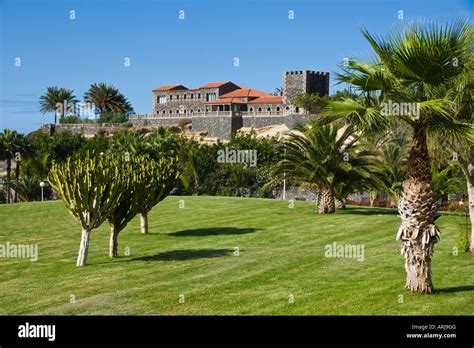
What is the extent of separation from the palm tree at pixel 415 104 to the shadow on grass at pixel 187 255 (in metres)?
7.51

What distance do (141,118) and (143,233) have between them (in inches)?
3744

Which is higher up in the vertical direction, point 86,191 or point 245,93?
point 245,93

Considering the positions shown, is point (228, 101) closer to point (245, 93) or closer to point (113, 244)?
point (245, 93)

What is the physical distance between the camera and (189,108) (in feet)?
416

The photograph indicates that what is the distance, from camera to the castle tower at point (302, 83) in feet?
355

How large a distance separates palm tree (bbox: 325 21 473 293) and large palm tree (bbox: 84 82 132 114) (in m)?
110

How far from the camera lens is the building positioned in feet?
343

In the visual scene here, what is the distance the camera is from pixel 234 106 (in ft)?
369

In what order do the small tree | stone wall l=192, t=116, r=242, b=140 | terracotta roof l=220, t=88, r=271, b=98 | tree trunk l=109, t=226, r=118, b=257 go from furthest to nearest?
1. terracotta roof l=220, t=88, r=271, b=98
2. stone wall l=192, t=116, r=242, b=140
3. tree trunk l=109, t=226, r=118, b=257
4. the small tree

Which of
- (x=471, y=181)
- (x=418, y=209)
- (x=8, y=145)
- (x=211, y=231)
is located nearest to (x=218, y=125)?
(x=8, y=145)

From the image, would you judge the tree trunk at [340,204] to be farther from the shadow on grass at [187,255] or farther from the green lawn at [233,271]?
the shadow on grass at [187,255]
